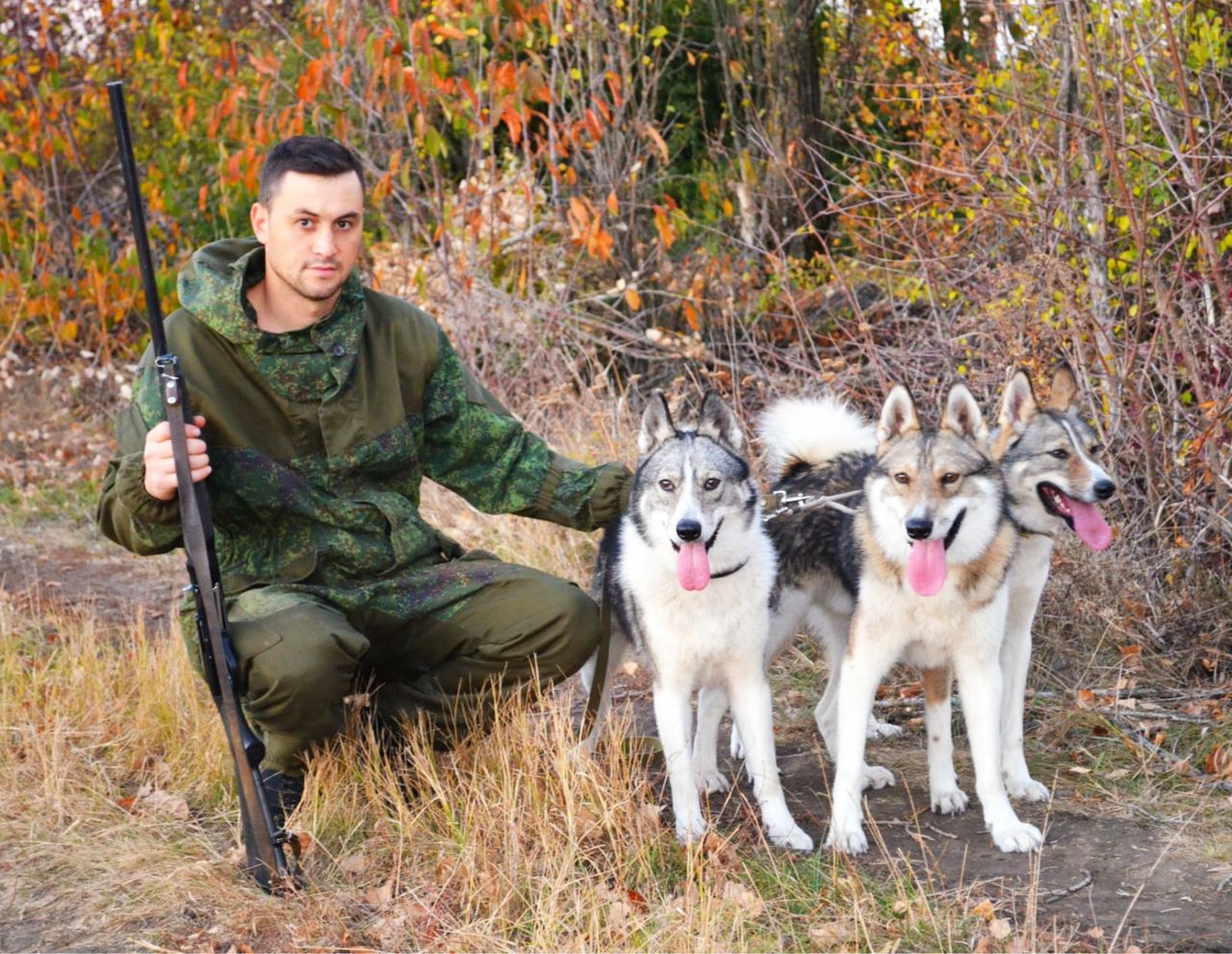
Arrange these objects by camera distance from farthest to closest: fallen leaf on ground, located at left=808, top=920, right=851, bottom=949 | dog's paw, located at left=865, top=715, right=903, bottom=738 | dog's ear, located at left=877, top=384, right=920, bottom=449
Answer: dog's paw, located at left=865, top=715, right=903, bottom=738, dog's ear, located at left=877, top=384, right=920, bottom=449, fallen leaf on ground, located at left=808, top=920, right=851, bottom=949

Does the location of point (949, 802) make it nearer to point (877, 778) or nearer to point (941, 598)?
point (877, 778)

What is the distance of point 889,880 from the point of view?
319 centimetres

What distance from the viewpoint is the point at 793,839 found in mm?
3479

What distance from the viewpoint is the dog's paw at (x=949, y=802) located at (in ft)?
12.2

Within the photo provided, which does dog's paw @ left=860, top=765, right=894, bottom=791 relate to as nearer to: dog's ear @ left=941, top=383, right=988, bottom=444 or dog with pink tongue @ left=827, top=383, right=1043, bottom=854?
dog with pink tongue @ left=827, top=383, right=1043, bottom=854

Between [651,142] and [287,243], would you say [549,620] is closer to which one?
[287,243]

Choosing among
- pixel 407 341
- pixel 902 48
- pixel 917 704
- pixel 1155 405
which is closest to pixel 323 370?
pixel 407 341

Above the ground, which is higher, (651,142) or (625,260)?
(651,142)

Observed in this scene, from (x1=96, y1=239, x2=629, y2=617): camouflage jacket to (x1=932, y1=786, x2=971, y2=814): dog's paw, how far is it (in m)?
1.22

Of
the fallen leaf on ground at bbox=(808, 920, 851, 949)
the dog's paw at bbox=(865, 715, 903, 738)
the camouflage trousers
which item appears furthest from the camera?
the dog's paw at bbox=(865, 715, 903, 738)

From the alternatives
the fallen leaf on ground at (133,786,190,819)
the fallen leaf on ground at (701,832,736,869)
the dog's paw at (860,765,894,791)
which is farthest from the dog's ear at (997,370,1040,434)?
the fallen leaf on ground at (133,786,190,819)

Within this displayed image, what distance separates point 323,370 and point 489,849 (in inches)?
52.7

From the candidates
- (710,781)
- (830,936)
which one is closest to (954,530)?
(710,781)

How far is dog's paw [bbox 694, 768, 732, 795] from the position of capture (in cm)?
382
